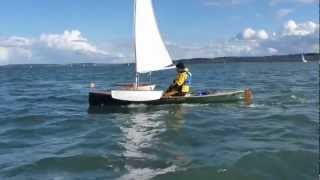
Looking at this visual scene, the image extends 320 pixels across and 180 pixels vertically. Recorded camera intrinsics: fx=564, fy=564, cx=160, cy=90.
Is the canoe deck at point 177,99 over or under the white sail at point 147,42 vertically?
under

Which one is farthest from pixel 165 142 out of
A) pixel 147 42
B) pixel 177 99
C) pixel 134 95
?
pixel 147 42

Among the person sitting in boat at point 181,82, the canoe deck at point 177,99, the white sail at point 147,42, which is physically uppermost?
the white sail at point 147,42

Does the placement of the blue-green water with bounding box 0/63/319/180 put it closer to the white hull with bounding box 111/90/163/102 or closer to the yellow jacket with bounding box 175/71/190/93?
the white hull with bounding box 111/90/163/102

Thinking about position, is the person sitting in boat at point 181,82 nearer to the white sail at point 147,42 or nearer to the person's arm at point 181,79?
the person's arm at point 181,79

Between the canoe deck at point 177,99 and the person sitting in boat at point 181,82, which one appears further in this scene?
the person sitting in boat at point 181,82

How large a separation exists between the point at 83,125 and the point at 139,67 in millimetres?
6759

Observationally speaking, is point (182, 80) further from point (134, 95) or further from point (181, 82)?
point (134, 95)

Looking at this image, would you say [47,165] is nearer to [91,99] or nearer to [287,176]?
[287,176]

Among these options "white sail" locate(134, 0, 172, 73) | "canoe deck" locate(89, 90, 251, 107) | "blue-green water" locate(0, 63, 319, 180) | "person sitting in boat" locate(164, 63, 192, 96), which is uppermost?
"white sail" locate(134, 0, 172, 73)

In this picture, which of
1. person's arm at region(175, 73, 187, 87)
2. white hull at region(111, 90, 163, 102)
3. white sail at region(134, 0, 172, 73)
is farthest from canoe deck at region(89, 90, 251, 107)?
white sail at region(134, 0, 172, 73)

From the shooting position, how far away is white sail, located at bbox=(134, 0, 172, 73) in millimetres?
30719

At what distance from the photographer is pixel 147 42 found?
3134 centimetres

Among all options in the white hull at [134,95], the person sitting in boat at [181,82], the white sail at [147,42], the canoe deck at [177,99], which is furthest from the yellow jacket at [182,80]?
the white sail at [147,42]

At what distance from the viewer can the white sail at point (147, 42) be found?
30.7 m
